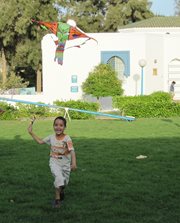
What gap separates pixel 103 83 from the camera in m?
31.7

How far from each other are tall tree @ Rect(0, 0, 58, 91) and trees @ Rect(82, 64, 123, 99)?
20521 mm

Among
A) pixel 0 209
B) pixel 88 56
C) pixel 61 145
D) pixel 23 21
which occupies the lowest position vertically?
pixel 0 209

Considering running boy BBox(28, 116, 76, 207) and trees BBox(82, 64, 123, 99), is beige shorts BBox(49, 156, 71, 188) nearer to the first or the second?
running boy BBox(28, 116, 76, 207)

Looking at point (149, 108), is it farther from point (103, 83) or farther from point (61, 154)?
point (61, 154)

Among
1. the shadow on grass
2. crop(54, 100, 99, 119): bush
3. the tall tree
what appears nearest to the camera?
the shadow on grass

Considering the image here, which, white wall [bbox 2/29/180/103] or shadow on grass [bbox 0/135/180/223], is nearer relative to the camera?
shadow on grass [bbox 0/135/180/223]

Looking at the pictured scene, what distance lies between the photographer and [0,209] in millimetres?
7570

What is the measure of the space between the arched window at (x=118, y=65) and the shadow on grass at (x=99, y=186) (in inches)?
811

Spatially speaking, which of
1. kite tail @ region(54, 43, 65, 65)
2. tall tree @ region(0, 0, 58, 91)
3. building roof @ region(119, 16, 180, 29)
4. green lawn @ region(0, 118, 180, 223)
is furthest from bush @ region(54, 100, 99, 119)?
tall tree @ region(0, 0, 58, 91)

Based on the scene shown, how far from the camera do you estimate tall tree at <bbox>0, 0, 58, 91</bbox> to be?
5200 centimetres

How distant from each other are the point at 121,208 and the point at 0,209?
1550mm

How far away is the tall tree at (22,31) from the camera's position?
52000mm

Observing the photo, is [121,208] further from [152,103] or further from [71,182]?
[152,103]

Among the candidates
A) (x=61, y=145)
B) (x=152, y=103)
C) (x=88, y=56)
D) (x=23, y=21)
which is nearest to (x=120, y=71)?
(x=88, y=56)
